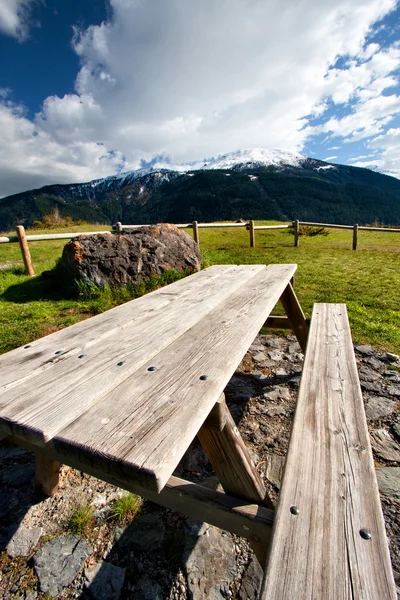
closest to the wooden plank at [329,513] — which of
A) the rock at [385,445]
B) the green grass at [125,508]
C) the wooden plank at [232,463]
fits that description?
the wooden plank at [232,463]

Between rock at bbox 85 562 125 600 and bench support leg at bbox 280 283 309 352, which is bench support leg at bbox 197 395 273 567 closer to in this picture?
rock at bbox 85 562 125 600

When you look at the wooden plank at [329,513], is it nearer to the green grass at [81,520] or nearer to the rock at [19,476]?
the green grass at [81,520]

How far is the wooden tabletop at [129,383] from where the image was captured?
810 millimetres

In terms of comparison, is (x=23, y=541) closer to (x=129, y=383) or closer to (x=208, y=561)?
(x=208, y=561)

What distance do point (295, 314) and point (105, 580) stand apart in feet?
8.50

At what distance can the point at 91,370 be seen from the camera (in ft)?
3.97

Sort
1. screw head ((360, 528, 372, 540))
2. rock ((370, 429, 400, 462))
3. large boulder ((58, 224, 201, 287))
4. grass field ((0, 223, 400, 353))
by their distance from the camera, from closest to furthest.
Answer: screw head ((360, 528, 372, 540)) < rock ((370, 429, 400, 462)) < grass field ((0, 223, 400, 353)) < large boulder ((58, 224, 201, 287))

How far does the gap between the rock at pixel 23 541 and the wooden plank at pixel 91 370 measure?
0.96 metres

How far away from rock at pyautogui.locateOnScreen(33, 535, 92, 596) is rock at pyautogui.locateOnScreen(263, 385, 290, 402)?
5.50 feet

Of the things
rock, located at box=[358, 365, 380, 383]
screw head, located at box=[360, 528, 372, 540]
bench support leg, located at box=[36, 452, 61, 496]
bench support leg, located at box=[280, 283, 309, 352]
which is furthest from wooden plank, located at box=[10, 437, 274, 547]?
bench support leg, located at box=[280, 283, 309, 352]

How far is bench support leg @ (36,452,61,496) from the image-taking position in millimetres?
1707

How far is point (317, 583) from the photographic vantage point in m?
0.73

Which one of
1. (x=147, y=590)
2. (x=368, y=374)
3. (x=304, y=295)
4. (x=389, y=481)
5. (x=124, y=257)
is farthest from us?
(x=304, y=295)

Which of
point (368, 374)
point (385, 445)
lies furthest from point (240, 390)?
point (368, 374)
